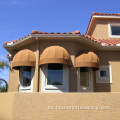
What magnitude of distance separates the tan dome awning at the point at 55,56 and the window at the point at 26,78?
1.96 meters

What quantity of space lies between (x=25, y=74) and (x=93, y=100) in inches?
301

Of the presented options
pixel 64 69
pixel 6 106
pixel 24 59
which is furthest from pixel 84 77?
pixel 6 106

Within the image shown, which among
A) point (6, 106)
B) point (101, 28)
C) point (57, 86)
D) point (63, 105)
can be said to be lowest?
point (6, 106)

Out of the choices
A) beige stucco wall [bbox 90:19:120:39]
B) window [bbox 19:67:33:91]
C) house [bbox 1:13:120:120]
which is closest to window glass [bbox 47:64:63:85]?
house [bbox 1:13:120:120]

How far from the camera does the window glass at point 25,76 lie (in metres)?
18.9

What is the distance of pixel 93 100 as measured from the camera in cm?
1479

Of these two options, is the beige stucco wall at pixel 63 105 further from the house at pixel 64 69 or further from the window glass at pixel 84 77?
the window glass at pixel 84 77

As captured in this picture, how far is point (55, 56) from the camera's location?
1686 centimetres

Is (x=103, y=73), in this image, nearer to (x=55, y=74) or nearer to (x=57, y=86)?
(x=55, y=74)

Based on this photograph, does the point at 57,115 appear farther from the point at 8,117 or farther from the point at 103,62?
the point at 103,62

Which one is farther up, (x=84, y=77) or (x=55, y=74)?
(x=55, y=74)

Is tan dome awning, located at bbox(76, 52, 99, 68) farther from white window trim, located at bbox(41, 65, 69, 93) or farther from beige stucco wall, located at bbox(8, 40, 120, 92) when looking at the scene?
white window trim, located at bbox(41, 65, 69, 93)

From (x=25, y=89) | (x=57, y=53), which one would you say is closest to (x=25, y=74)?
(x=25, y=89)

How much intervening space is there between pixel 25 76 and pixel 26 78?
0.26 m
